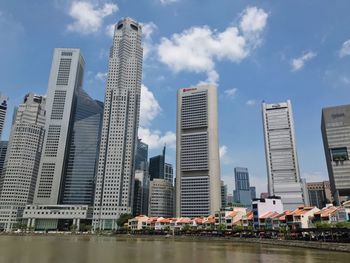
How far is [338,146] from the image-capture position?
181m

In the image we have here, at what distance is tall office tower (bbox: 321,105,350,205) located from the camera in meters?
174

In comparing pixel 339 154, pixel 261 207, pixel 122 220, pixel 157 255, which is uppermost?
pixel 339 154

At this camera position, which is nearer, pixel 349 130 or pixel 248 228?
pixel 248 228

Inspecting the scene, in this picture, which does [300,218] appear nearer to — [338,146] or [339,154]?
[339,154]

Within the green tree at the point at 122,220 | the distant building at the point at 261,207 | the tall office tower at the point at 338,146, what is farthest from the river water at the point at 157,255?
the green tree at the point at 122,220

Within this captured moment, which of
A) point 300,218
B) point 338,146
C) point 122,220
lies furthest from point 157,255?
point 338,146

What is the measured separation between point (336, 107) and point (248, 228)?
11008cm

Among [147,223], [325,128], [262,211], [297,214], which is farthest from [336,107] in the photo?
[147,223]

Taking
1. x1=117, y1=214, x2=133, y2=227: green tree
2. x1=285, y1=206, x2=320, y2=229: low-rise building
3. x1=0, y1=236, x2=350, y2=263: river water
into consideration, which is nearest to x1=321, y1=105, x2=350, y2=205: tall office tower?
x1=285, y1=206, x2=320, y2=229: low-rise building

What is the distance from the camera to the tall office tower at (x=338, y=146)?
174 metres

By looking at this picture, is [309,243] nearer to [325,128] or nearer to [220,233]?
[220,233]

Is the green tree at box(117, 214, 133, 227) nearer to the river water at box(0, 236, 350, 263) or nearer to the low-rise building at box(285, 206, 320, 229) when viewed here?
the low-rise building at box(285, 206, 320, 229)

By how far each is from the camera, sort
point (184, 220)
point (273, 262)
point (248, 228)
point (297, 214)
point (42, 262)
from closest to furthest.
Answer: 1. point (42, 262)
2. point (273, 262)
3. point (297, 214)
4. point (248, 228)
5. point (184, 220)

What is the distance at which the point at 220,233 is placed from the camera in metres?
130
